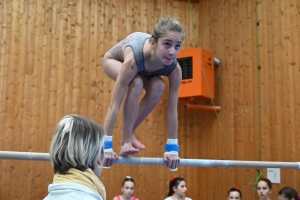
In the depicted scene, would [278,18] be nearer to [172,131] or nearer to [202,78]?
[202,78]

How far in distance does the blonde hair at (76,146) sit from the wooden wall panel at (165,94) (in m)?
5.24

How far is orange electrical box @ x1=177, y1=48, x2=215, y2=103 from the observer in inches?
289

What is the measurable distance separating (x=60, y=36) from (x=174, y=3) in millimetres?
2261

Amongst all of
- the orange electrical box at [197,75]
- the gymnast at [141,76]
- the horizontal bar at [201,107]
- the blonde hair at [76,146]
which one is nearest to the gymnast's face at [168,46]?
the gymnast at [141,76]

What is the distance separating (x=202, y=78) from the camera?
7359 mm

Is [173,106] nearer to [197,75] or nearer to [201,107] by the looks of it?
[197,75]

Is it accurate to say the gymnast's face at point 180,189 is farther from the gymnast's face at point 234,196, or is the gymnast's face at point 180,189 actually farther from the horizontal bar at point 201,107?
the horizontal bar at point 201,107

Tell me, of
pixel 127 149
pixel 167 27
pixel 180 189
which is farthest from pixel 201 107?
pixel 167 27

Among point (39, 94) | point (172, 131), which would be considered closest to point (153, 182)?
point (39, 94)

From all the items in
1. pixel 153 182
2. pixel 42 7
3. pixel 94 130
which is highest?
pixel 42 7

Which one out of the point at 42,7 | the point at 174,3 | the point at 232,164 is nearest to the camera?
the point at 232,164

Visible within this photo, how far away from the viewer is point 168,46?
10.6 ft

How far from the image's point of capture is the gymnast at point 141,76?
324 cm

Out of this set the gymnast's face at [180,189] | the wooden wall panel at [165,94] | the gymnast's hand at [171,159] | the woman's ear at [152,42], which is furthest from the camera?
the wooden wall panel at [165,94]
